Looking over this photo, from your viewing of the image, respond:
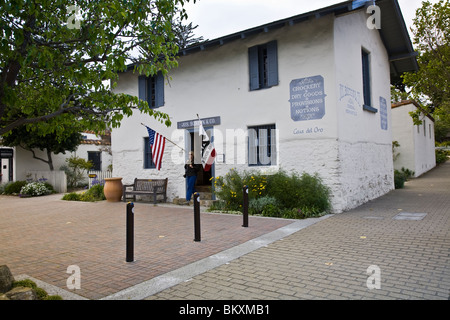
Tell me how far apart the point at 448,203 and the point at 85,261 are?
10.1m

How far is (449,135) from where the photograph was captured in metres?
52.8

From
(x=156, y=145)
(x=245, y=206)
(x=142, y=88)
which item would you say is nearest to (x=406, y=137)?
(x=142, y=88)

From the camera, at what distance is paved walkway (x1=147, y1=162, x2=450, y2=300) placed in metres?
3.89

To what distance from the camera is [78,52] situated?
17.4 feet

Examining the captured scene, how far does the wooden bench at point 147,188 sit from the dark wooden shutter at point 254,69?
478 centimetres

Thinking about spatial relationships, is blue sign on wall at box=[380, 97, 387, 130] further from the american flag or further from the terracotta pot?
the terracotta pot

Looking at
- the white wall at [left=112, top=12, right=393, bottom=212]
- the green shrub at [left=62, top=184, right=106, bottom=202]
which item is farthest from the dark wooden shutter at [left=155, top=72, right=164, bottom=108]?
the green shrub at [left=62, top=184, right=106, bottom=202]

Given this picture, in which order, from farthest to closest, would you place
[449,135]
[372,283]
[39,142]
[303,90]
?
[449,135] < [39,142] < [303,90] < [372,283]

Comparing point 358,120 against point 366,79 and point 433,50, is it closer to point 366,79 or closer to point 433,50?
point 366,79

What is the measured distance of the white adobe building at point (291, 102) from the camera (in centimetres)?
956

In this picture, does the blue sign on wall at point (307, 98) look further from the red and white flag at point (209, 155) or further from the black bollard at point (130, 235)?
the black bollard at point (130, 235)

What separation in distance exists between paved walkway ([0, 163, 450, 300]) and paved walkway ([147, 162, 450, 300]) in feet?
0.04

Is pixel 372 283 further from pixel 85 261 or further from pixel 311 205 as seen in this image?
pixel 311 205
